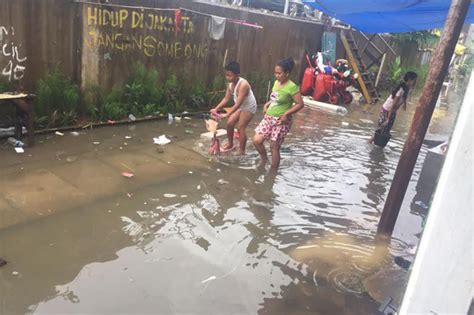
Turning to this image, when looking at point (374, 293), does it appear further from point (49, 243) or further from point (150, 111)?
point (150, 111)

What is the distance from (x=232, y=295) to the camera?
3.21 meters

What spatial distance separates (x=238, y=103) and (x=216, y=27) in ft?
12.1

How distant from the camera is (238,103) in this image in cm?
629

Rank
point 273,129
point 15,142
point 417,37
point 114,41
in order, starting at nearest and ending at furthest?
1. point 15,142
2. point 273,129
3. point 114,41
4. point 417,37

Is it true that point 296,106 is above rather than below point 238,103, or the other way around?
above

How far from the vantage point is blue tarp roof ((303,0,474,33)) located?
252 inches

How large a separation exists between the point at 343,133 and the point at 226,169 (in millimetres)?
4339

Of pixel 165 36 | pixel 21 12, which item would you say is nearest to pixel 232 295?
pixel 21 12

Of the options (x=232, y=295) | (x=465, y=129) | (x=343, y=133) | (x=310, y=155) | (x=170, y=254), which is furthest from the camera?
(x=343, y=133)

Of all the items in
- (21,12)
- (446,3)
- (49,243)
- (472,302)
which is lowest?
(49,243)

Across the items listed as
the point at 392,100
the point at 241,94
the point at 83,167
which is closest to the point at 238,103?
the point at 241,94

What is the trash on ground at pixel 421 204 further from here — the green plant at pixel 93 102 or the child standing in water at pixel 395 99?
the green plant at pixel 93 102

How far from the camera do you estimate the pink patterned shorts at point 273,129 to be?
5.91 m

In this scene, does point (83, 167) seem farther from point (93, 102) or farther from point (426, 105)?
point (426, 105)
